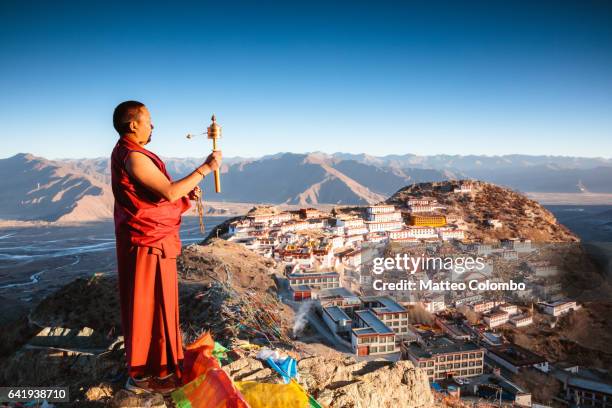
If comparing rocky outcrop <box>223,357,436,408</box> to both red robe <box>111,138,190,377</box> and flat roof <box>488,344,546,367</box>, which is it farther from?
flat roof <box>488,344,546,367</box>

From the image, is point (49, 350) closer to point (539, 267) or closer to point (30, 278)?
point (539, 267)

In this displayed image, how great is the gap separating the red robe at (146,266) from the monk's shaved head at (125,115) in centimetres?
7

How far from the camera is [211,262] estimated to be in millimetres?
17938

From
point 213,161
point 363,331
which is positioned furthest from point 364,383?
point 363,331

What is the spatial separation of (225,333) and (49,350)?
351 cm

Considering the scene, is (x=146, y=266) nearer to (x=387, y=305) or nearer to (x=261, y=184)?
(x=387, y=305)

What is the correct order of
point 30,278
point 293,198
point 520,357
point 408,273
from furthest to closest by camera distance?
point 293,198
point 30,278
point 408,273
point 520,357

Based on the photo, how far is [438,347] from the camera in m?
15.4

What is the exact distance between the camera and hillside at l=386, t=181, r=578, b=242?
123 feet

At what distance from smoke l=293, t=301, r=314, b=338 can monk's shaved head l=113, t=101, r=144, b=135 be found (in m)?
12.5

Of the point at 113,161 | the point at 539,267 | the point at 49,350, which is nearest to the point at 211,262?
the point at 49,350

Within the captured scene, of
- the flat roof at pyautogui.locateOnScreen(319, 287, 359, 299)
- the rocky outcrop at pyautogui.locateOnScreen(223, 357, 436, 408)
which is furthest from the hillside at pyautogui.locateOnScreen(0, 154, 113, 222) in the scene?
the rocky outcrop at pyautogui.locateOnScreen(223, 357, 436, 408)

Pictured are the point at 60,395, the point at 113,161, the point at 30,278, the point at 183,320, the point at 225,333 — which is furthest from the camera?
the point at 30,278

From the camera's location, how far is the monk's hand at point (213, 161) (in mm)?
1998
